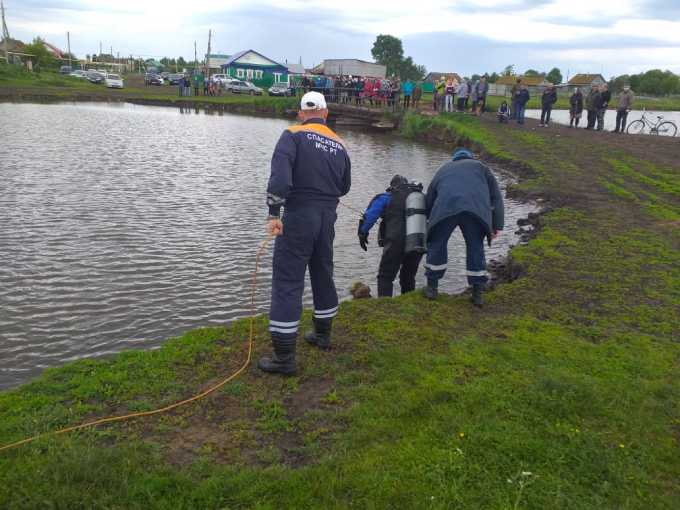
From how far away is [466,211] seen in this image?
682 cm

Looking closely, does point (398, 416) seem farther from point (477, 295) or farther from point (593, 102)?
point (593, 102)

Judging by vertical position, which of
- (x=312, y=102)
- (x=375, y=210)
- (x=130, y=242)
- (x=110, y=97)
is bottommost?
(x=130, y=242)

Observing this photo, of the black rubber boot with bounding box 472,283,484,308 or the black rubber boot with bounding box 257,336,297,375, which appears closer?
the black rubber boot with bounding box 257,336,297,375

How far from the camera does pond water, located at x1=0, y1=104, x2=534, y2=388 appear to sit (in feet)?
23.4

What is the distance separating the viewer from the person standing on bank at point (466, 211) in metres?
6.88

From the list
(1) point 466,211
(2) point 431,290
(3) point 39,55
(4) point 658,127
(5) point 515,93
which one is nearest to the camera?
(1) point 466,211

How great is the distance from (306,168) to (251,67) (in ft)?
282

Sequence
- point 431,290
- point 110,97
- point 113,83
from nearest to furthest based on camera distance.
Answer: point 431,290
point 110,97
point 113,83

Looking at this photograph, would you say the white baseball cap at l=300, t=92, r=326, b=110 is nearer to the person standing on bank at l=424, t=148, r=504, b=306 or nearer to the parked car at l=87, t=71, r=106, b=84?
the person standing on bank at l=424, t=148, r=504, b=306

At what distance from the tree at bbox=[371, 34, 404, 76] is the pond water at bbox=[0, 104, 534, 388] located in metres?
157

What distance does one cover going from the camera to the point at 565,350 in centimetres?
579

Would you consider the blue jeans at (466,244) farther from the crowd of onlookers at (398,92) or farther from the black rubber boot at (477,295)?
the crowd of onlookers at (398,92)

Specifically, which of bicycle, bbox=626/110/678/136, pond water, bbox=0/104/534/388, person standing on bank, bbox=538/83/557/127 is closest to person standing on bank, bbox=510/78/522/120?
person standing on bank, bbox=538/83/557/127

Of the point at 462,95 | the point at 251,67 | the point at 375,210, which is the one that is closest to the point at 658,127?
the point at 462,95
